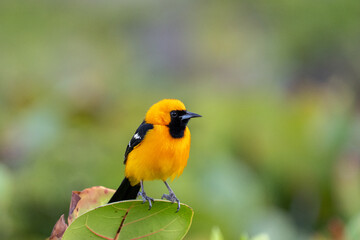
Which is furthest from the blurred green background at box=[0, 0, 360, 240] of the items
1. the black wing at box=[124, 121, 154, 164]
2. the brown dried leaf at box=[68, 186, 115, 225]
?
the brown dried leaf at box=[68, 186, 115, 225]

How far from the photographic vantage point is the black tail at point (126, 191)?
4.74 ft

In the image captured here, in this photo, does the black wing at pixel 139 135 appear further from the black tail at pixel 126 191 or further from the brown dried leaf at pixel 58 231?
the brown dried leaf at pixel 58 231

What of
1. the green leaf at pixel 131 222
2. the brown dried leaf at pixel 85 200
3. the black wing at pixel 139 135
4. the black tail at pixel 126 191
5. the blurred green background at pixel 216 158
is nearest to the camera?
the green leaf at pixel 131 222

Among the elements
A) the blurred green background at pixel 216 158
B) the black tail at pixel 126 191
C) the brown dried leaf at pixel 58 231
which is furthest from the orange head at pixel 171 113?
the blurred green background at pixel 216 158

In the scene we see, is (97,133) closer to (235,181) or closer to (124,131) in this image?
(124,131)

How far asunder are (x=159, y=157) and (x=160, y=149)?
0.03 metres

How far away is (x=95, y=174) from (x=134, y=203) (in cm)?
158

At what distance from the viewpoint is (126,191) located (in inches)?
60.1

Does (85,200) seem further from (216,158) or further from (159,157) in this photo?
(216,158)

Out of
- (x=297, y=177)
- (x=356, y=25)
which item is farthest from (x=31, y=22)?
(x=297, y=177)

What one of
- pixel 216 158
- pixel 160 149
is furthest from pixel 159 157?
pixel 216 158

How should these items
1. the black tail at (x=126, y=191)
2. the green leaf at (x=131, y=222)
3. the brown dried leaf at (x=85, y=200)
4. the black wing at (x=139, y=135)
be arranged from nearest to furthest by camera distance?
1. the green leaf at (x=131, y=222)
2. the brown dried leaf at (x=85, y=200)
3. the black tail at (x=126, y=191)
4. the black wing at (x=139, y=135)

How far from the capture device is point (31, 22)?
10578 millimetres

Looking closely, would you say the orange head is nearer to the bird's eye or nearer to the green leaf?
the bird's eye
